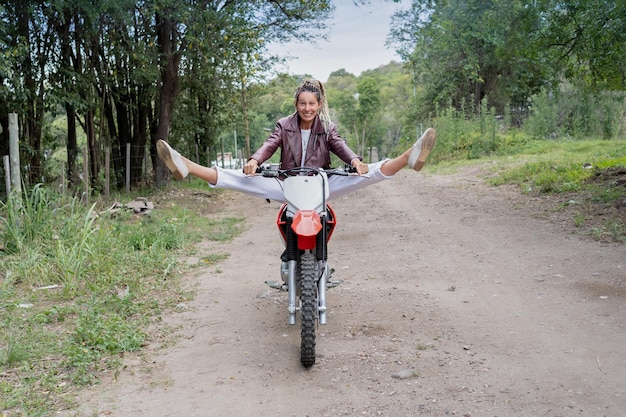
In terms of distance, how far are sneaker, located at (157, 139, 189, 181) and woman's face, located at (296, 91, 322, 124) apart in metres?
1.05

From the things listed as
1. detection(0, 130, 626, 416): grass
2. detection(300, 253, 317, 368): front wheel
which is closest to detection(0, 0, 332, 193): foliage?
detection(0, 130, 626, 416): grass

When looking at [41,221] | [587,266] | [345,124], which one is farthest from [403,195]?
[345,124]

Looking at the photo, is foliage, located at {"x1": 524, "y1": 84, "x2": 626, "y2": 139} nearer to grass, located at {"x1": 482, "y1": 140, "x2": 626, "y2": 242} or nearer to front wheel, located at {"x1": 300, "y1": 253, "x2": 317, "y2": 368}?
grass, located at {"x1": 482, "y1": 140, "x2": 626, "y2": 242}

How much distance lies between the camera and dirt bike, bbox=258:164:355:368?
394cm

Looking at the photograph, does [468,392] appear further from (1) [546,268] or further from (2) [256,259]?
(2) [256,259]

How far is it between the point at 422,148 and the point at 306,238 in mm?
951

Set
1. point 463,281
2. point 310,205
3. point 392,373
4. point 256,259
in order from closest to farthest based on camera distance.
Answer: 1. point 392,373
2. point 310,205
3. point 463,281
4. point 256,259

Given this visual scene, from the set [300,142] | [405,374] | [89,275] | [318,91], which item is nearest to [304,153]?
[300,142]

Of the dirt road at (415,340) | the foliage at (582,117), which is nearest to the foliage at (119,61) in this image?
the dirt road at (415,340)

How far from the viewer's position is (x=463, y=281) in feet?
19.9

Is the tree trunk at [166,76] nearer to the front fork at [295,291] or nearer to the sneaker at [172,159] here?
the sneaker at [172,159]

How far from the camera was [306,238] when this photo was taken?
413 cm

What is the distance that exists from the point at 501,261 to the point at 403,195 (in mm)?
6789

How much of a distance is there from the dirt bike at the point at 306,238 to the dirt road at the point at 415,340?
0.33m
